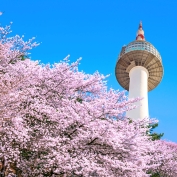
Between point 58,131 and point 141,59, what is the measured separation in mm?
35730

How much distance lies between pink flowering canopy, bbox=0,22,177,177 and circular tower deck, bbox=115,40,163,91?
33183mm

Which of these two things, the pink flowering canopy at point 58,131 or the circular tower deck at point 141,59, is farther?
the circular tower deck at point 141,59

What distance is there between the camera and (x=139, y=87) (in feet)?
131

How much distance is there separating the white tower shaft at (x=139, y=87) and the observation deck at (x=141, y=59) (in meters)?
1.11

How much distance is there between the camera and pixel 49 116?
359 inches

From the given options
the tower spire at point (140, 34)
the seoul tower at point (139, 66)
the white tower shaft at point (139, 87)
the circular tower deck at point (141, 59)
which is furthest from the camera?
the tower spire at point (140, 34)

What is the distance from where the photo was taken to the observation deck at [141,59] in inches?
1658

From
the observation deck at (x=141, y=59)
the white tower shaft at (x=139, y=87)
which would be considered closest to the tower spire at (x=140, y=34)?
the observation deck at (x=141, y=59)

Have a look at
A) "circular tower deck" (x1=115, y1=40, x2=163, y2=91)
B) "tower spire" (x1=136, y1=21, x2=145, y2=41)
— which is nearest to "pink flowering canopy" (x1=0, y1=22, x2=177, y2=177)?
"circular tower deck" (x1=115, y1=40, x2=163, y2=91)

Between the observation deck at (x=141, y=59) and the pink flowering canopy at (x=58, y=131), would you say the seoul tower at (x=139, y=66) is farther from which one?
the pink flowering canopy at (x=58, y=131)

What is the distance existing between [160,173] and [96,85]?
10.5m

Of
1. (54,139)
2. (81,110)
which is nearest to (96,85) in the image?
(81,110)

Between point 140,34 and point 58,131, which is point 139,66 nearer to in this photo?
point 140,34

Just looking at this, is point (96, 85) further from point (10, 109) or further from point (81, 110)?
point (10, 109)
